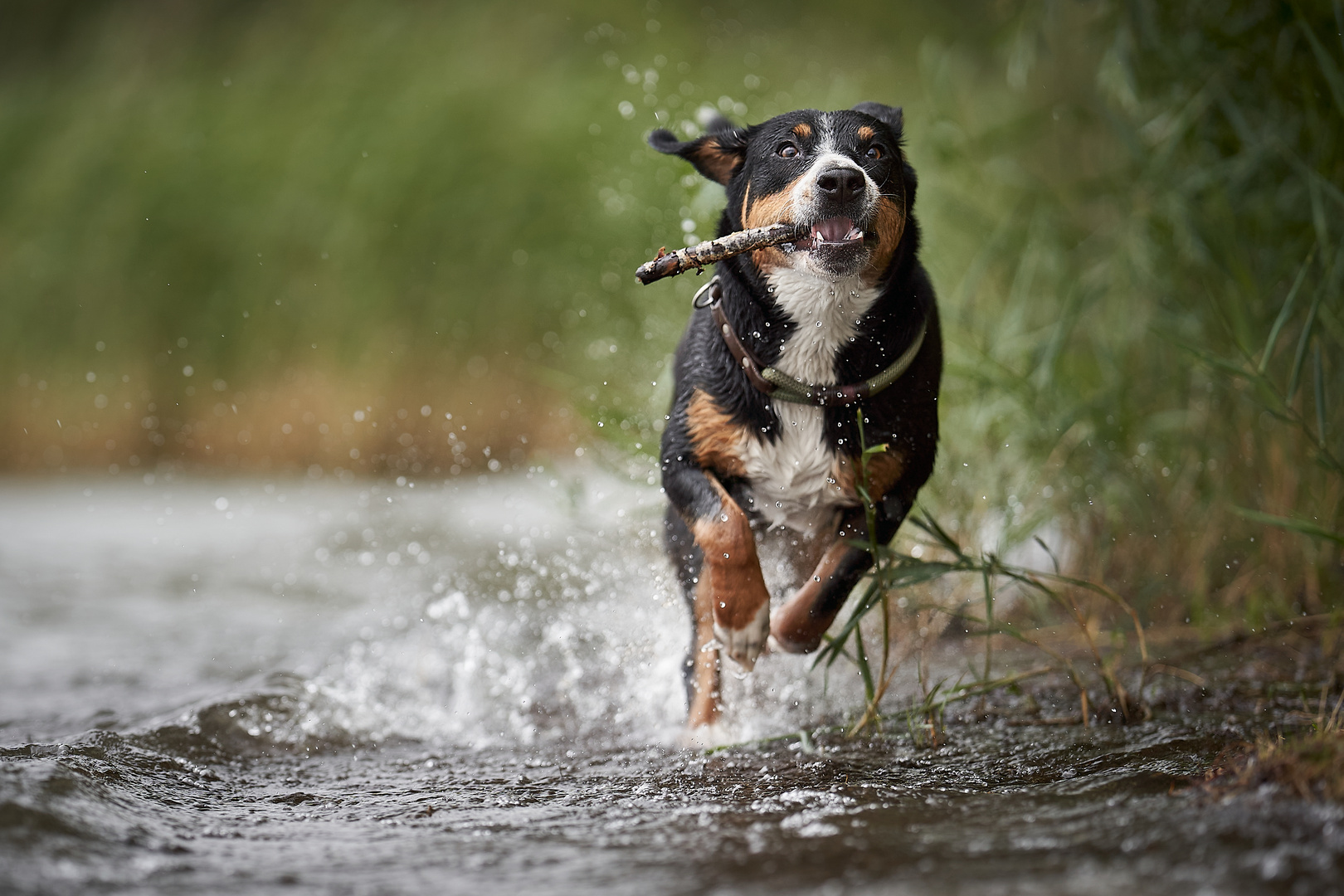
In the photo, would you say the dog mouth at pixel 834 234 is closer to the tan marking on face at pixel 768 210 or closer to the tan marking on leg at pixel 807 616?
the tan marking on face at pixel 768 210

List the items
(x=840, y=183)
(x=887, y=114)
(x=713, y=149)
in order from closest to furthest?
(x=840, y=183) → (x=713, y=149) → (x=887, y=114)

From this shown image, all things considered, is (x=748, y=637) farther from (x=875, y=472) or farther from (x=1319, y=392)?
(x=1319, y=392)

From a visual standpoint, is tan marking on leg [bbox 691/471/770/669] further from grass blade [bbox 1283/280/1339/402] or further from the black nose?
grass blade [bbox 1283/280/1339/402]

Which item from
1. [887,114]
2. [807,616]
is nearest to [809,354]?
[807,616]

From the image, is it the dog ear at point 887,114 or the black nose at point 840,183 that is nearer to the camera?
the black nose at point 840,183

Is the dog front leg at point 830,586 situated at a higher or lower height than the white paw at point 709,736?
higher

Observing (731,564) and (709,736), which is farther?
(709,736)

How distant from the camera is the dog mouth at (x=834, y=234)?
8.52 ft

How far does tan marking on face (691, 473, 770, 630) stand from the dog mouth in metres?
0.63

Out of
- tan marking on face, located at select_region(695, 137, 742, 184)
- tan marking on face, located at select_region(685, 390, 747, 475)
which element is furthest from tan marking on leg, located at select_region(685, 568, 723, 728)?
tan marking on face, located at select_region(695, 137, 742, 184)

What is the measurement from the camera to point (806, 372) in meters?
2.75

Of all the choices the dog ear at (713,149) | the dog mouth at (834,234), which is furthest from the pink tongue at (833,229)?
the dog ear at (713,149)

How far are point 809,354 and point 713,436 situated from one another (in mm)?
307

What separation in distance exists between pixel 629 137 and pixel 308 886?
525 centimetres
